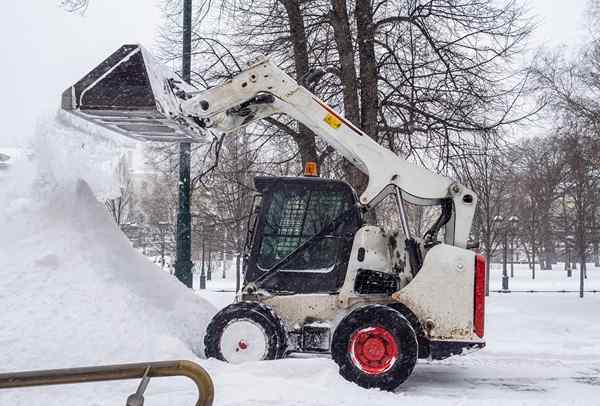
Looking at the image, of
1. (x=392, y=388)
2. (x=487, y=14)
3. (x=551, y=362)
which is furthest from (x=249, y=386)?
(x=487, y=14)

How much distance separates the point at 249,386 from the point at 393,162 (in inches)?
111

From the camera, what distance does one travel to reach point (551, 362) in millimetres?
7953

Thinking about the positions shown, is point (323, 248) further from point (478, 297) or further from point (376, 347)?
point (478, 297)

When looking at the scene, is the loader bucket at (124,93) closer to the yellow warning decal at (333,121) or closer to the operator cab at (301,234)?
the operator cab at (301,234)

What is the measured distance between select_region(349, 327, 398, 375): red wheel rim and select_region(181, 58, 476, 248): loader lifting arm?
126 centimetres

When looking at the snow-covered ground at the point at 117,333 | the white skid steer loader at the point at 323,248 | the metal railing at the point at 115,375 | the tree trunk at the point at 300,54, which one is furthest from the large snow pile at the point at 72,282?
the tree trunk at the point at 300,54

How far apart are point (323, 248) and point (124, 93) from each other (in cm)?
258

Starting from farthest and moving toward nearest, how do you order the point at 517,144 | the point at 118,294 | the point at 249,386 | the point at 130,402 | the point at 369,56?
the point at 517,144 < the point at 369,56 < the point at 118,294 < the point at 249,386 < the point at 130,402

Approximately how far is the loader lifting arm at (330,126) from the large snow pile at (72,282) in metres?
1.68

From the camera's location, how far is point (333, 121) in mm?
6758

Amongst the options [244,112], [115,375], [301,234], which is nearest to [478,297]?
[301,234]

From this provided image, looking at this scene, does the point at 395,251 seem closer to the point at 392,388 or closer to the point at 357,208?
the point at 357,208

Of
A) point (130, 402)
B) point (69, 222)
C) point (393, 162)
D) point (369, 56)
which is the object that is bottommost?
point (130, 402)

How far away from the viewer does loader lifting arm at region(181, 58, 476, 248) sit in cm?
652
